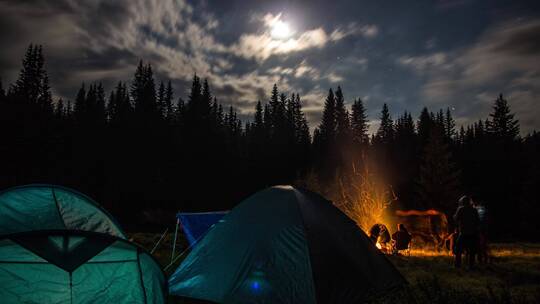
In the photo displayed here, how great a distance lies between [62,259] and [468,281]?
9.01 meters

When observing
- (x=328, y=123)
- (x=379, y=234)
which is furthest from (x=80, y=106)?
(x=379, y=234)

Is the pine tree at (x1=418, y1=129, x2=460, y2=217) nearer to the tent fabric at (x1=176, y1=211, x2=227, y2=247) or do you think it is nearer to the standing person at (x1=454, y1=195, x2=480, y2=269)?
the standing person at (x1=454, y1=195, x2=480, y2=269)

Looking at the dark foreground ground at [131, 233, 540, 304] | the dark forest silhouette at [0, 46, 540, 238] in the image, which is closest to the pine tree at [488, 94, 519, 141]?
the dark forest silhouette at [0, 46, 540, 238]

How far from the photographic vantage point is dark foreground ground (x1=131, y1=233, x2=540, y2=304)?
22.1ft

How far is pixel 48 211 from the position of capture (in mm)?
6848

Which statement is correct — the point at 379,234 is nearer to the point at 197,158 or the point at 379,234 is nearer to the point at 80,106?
the point at 197,158

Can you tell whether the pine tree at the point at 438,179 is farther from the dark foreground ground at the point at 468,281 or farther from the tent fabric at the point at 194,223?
the tent fabric at the point at 194,223

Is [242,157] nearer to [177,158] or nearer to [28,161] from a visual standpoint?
[177,158]

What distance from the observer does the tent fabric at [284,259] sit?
5773 mm

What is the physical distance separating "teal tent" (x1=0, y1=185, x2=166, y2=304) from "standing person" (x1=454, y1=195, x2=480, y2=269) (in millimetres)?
9333

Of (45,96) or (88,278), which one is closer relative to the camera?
(88,278)

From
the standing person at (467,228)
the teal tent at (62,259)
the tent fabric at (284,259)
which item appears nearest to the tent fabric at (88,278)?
the teal tent at (62,259)

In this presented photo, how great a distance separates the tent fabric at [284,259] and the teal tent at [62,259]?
2.90 feet

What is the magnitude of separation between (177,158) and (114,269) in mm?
47505
